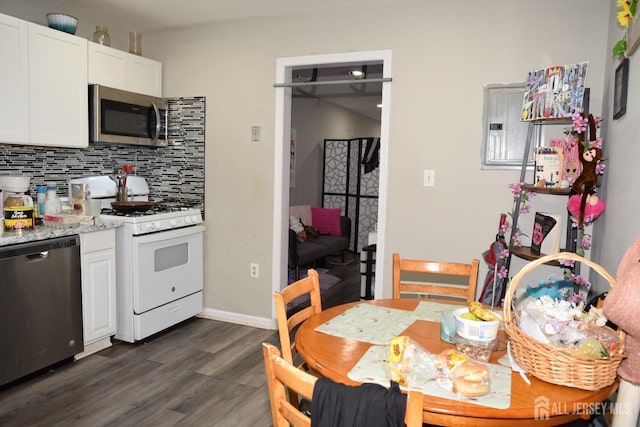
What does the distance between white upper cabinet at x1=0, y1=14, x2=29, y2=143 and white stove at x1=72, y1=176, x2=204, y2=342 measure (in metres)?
0.78

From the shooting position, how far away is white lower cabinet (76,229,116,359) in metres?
2.89

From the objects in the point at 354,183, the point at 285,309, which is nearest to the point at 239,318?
the point at 285,309

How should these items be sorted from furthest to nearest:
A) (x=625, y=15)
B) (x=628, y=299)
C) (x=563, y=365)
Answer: (x=625, y=15)
(x=563, y=365)
(x=628, y=299)

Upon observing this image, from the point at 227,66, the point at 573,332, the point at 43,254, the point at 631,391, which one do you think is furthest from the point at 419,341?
the point at 227,66

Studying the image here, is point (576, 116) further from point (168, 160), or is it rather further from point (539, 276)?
point (168, 160)

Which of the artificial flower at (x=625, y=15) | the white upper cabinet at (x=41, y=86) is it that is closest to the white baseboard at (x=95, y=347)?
the white upper cabinet at (x=41, y=86)

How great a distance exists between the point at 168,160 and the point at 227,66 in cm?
97

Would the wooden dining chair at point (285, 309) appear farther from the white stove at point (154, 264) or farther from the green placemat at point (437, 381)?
the white stove at point (154, 264)

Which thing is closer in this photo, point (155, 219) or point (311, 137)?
point (155, 219)

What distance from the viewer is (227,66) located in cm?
364

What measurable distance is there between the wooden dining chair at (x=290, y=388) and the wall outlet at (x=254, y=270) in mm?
2602

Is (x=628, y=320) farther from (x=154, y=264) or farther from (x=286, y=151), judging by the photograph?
(x=154, y=264)

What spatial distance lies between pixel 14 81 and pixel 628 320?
10.5 ft

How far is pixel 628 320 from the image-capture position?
3.19 ft
